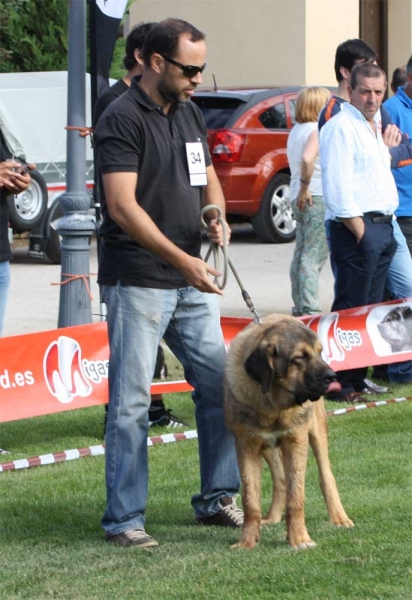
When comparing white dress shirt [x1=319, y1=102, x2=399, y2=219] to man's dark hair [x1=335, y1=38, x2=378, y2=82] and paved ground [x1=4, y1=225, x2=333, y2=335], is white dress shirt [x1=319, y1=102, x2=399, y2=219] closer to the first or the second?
man's dark hair [x1=335, y1=38, x2=378, y2=82]

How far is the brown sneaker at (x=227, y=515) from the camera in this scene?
5.52 m

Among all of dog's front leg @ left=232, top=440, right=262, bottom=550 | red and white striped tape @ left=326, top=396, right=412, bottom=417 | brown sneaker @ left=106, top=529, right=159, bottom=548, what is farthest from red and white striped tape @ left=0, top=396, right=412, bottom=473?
dog's front leg @ left=232, top=440, right=262, bottom=550

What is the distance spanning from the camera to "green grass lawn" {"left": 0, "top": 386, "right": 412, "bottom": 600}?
454 centimetres

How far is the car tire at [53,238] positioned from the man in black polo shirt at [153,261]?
967cm

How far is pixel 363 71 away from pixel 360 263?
1.21m

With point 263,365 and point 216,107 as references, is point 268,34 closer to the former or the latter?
point 216,107

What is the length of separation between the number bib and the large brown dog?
0.67 m

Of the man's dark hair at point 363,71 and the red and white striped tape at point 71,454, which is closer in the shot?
the red and white striped tape at point 71,454

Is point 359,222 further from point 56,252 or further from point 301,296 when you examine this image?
point 56,252

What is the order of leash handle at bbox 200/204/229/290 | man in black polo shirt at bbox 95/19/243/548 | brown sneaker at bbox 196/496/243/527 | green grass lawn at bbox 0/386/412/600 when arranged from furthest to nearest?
brown sneaker at bbox 196/496/243/527 < leash handle at bbox 200/204/229/290 < man in black polo shirt at bbox 95/19/243/548 < green grass lawn at bbox 0/386/412/600

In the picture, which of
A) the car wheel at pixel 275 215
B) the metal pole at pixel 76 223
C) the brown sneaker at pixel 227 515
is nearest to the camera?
the brown sneaker at pixel 227 515

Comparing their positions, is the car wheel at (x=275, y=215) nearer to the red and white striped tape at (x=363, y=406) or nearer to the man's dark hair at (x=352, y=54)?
the man's dark hair at (x=352, y=54)

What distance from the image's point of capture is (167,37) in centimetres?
502

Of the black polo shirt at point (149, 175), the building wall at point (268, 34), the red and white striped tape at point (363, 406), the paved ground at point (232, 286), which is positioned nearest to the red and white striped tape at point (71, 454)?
the red and white striped tape at point (363, 406)
